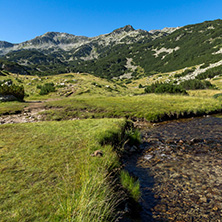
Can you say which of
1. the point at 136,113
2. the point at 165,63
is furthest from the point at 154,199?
the point at 165,63

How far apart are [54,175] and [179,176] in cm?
624

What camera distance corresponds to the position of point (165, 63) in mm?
172875

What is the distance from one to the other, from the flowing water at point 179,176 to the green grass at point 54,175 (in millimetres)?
1846

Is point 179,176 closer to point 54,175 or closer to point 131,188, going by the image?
point 131,188

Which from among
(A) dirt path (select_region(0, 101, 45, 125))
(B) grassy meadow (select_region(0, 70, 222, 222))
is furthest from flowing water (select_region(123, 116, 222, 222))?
(A) dirt path (select_region(0, 101, 45, 125))

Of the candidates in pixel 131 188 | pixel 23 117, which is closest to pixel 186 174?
pixel 131 188

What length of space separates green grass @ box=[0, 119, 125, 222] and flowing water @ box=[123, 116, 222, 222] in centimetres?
185

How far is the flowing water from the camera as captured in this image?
595 centimetres

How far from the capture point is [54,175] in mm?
6281

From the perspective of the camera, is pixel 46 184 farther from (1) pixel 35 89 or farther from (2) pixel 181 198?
(1) pixel 35 89

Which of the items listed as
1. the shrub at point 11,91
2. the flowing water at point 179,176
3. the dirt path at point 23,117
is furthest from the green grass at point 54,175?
the shrub at point 11,91

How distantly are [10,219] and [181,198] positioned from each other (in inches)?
244

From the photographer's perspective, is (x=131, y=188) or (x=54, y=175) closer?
(x=54, y=175)

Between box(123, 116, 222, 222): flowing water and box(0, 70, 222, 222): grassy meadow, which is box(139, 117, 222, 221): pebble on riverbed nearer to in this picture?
box(123, 116, 222, 222): flowing water
